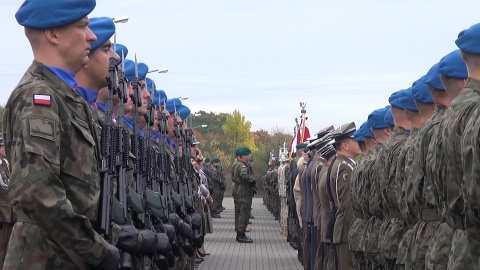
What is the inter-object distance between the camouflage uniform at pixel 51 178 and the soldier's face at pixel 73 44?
0.60 ft

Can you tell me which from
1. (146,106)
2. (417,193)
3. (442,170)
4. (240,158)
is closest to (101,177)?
(442,170)

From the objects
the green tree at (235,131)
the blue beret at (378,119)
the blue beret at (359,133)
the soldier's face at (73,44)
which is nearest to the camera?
the soldier's face at (73,44)

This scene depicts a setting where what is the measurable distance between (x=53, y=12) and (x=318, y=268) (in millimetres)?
8663

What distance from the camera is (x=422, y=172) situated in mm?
6484

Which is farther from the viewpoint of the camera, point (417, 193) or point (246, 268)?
point (246, 268)

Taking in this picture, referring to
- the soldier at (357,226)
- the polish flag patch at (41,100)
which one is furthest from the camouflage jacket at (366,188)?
the polish flag patch at (41,100)

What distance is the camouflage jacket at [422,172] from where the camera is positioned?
635 cm

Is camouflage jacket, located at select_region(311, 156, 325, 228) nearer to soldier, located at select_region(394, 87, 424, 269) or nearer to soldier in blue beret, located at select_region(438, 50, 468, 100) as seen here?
soldier, located at select_region(394, 87, 424, 269)

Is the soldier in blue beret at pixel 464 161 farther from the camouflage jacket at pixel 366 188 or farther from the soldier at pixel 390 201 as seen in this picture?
the camouflage jacket at pixel 366 188

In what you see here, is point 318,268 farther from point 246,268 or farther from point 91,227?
point 91,227

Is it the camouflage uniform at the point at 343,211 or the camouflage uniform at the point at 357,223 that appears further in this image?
the camouflage uniform at the point at 343,211

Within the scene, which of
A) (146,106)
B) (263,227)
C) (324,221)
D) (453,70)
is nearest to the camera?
(453,70)

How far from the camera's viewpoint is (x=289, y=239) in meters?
24.0

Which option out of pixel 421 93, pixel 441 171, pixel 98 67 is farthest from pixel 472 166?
pixel 421 93
